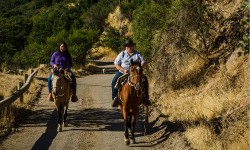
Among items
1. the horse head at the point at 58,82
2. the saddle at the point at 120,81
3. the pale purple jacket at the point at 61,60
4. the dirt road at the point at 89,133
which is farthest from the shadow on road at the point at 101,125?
the pale purple jacket at the point at 61,60

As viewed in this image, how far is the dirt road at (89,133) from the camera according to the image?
9781 millimetres

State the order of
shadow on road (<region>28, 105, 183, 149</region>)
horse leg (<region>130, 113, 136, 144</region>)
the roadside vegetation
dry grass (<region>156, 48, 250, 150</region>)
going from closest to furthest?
dry grass (<region>156, 48, 250, 150</region>) → the roadside vegetation → horse leg (<region>130, 113, 136, 144</region>) → shadow on road (<region>28, 105, 183, 149</region>)

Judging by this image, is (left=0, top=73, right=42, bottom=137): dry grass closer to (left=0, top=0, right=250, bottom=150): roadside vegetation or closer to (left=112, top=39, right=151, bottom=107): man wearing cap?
(left=0, top=0, right=250, bottom=150): roadside vegetation

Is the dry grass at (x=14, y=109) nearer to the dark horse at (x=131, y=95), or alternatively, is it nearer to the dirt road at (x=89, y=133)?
the dirt road at (x=89, y=133)

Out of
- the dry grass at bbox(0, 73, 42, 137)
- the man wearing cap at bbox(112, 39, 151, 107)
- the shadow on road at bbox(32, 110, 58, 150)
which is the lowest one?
the shadow on road at bbox(32, 110, 58, 150)

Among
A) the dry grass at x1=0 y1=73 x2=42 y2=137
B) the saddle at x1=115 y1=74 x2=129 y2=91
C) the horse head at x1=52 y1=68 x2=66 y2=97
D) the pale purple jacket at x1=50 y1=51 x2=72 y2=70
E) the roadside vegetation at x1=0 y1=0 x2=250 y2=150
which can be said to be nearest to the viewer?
the roadside vegetation at x1=0 y1=0 x2=250 y2=150

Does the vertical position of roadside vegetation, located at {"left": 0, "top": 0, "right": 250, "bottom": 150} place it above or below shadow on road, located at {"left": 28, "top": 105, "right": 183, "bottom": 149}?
above

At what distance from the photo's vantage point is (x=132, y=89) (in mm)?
9961

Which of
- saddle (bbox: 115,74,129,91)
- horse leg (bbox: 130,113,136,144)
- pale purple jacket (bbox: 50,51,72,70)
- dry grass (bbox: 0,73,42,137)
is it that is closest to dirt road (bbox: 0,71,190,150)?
horse leg (bbox: 130,113,136,144)

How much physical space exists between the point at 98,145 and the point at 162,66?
280 inches

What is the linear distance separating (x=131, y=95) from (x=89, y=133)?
6.77 ft

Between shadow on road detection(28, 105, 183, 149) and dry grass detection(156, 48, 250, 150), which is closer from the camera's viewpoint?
dry grass detection(156, 48, 250, 150)

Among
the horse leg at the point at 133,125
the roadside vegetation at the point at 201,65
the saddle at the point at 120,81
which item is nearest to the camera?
the roadside vegetation at the point at 201,65

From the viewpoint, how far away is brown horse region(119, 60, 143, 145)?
9.58m
